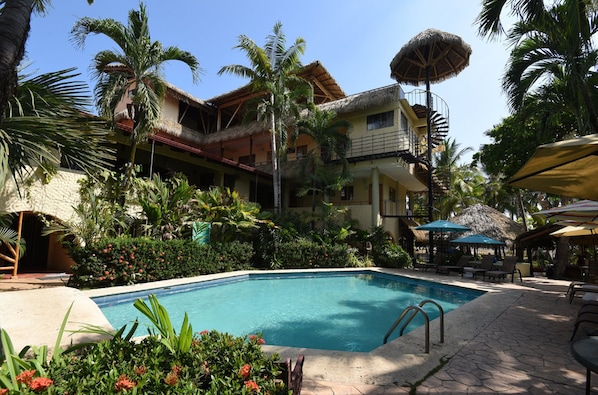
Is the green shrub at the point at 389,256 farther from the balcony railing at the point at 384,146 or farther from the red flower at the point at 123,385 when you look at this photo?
the red flower at the point at 123,385

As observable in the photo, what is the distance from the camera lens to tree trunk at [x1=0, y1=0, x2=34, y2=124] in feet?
8.13

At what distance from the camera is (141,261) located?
30.7 feet

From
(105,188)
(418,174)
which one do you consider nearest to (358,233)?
(418,174)

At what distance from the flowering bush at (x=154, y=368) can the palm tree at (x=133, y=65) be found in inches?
375

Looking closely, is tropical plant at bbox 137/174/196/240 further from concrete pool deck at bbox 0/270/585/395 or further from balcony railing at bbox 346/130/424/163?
balcony railing at bbox 346/130/424/163

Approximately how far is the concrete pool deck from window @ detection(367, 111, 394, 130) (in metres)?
12.9

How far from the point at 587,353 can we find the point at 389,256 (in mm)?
13131

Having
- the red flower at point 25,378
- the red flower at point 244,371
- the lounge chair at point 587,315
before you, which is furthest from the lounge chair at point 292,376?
the lounge chair at point 587,315

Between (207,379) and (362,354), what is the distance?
97.3 inches

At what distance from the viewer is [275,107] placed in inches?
592

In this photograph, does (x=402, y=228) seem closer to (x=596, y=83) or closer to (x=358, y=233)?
(x=358, y=233)

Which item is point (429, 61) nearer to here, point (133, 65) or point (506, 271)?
point (506, 271)

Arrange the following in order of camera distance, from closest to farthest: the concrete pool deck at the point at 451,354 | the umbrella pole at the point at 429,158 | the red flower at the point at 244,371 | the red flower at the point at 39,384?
the red flower at the point at 39,384 → the red flower at the point at 244,371 → the concrete pool deck at the point at 451,354 → the umbrella pole at the point at 429,158

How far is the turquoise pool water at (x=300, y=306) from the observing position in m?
5.95
